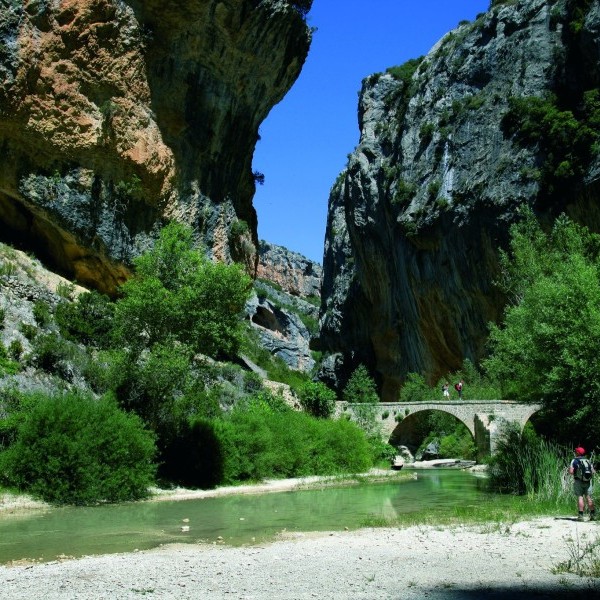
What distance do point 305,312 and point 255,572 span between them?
395 feet

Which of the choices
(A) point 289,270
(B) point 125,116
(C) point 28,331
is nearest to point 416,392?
(B) point 125,116

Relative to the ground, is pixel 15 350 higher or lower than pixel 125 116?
lower

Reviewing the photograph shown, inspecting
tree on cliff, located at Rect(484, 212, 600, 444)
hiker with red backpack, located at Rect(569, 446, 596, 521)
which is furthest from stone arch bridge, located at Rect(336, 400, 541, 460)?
hiker with red backpack, located at Rect(569, 446, 596, 521)

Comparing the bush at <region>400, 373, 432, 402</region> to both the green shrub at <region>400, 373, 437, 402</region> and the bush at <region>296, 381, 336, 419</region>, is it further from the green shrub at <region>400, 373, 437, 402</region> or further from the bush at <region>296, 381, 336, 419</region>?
the bush at <region>296, 381, 336, 419</region>

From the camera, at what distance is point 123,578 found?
843 centimetres

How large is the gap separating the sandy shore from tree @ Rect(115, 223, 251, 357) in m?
12.3

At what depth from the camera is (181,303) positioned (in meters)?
23.2

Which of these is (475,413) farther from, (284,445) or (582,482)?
(582,482)

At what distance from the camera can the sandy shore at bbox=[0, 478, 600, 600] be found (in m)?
7.43

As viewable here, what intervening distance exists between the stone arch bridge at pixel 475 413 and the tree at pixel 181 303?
1813cm

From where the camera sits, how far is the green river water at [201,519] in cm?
1208

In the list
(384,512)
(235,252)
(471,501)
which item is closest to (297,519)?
(384,512)

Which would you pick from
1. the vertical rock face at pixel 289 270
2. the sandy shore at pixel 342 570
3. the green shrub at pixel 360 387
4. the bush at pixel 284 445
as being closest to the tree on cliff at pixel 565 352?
the sandy shore at pixel 342 570

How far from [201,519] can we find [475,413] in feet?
101
